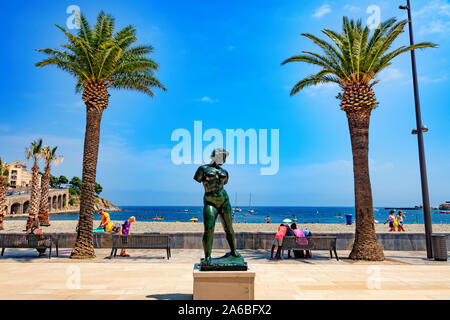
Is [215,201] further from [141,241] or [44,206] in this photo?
[44,206]

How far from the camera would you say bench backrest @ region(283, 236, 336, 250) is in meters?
10.5

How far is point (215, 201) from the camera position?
544cm

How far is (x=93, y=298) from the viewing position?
18.3 feet

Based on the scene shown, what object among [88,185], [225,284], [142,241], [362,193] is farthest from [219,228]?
[225,284]

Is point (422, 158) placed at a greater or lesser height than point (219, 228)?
greater

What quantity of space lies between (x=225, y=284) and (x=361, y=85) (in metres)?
9.66

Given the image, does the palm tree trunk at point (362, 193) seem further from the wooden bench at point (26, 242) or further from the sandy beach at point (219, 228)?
the sandy beach at point (219, 228)

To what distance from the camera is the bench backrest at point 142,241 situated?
1052 cm

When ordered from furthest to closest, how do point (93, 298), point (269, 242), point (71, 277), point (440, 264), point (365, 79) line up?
point (269, 242), point (365, 79), point (440, 264), point (71, 277), point (93, 298)

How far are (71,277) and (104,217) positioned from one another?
5.72 m
